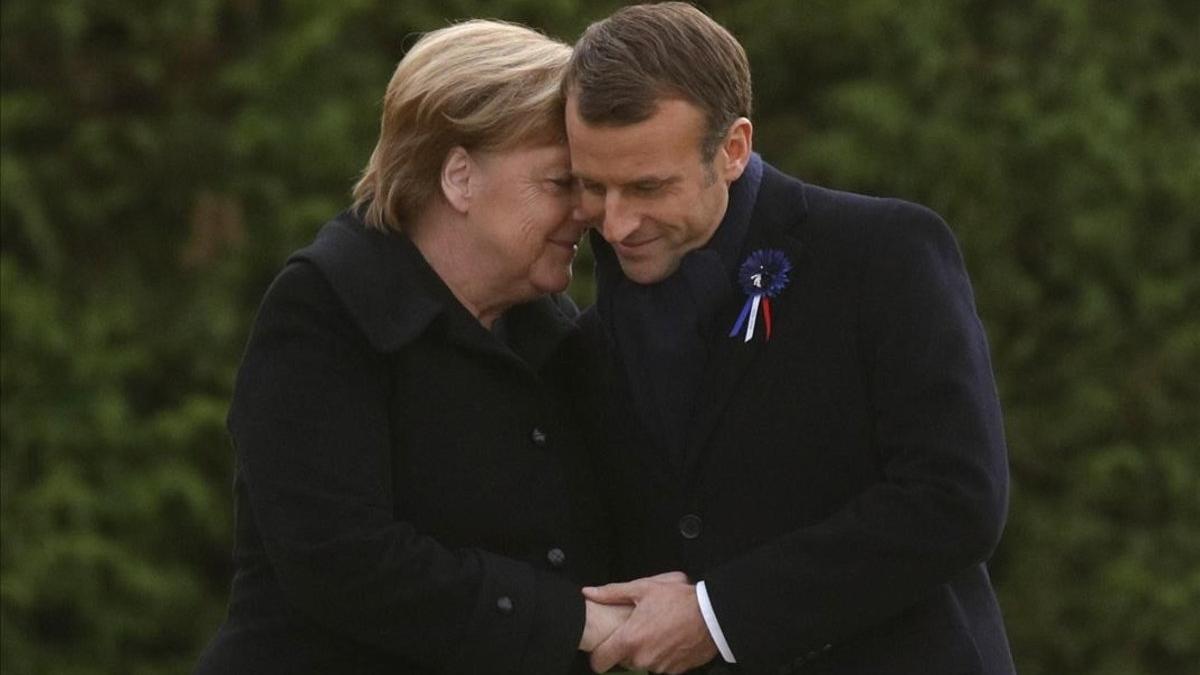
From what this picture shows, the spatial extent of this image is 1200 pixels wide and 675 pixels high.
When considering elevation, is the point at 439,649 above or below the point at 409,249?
below

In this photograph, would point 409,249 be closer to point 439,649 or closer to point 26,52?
point 439,649

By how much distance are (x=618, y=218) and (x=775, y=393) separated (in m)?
0.34

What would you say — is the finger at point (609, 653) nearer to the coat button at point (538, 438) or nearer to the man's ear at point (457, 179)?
the coat button at point (538, 438)

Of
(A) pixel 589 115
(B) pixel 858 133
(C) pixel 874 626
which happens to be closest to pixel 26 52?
(B) pixel 858 133

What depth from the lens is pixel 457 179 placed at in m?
3.39

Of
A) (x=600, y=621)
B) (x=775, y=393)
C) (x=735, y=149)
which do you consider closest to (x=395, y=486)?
(x=600, y=621)

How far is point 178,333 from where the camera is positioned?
5289 millimetres

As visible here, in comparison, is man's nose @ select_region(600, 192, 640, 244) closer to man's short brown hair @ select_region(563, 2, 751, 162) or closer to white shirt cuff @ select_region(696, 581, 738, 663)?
man's short brown hair @ select_region(563, 2, 751, 162)

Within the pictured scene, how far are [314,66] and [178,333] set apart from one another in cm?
72

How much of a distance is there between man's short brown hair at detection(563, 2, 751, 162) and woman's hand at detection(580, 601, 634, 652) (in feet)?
2.27

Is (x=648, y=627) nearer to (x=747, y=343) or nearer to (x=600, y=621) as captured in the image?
(x=600, y=621)

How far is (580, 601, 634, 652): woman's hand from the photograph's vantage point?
327 cm

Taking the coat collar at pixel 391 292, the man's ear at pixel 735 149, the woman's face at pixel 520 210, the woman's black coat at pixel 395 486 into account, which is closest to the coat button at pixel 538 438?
the woman's black coat at pixel 395 486

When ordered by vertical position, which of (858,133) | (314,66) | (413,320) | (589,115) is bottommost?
(858,133)
